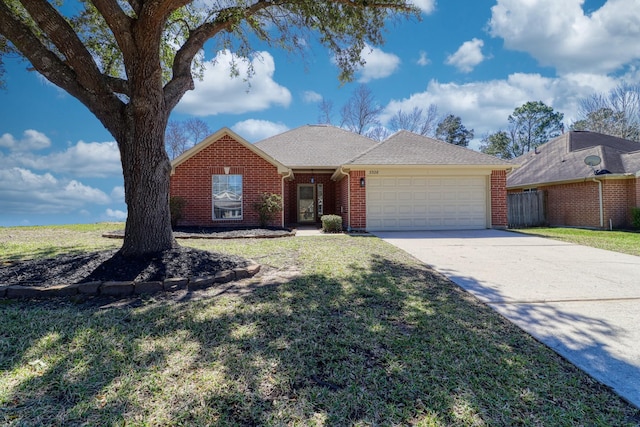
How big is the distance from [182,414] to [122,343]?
50.5 inches

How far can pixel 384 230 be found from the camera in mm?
12930

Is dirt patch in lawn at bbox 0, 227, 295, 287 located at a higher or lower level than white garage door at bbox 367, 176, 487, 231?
lower

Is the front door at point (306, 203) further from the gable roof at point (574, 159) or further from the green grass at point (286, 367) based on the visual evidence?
the green grass at point (286, 367)

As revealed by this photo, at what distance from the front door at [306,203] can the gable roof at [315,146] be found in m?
1.65

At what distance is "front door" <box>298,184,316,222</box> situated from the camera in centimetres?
1695

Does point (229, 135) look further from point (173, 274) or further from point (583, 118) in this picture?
point (583, 118)

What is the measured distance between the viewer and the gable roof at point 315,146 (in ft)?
51.8

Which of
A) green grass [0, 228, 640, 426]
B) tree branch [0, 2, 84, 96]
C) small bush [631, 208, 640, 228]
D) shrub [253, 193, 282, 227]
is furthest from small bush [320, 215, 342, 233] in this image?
small bush [631, 208, 640, 228]

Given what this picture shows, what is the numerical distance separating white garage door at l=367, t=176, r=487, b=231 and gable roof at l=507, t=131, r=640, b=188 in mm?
5924

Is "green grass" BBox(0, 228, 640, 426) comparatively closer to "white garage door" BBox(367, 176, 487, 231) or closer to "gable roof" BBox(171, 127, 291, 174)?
"white garage door" BBox(367, 176, 487, 231)

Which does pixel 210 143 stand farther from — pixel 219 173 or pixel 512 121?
pixel 512 121

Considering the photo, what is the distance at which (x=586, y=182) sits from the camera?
1495 cm

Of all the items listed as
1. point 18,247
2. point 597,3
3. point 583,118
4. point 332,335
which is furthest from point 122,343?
point 583,118

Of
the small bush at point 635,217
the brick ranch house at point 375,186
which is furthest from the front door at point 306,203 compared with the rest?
the small bush at point 635,217
